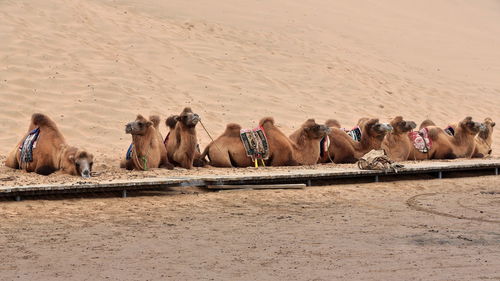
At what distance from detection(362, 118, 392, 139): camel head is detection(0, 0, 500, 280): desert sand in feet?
5.93

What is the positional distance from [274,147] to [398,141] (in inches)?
101

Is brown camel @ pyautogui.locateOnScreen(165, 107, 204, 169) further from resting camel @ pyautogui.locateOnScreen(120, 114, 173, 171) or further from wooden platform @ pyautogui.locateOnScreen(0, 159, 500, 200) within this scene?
wooden platform @ pyautogui.locateOnScreen(0, 159, 500, 200)

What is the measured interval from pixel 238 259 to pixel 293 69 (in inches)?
691

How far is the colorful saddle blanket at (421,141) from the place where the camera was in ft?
49.0

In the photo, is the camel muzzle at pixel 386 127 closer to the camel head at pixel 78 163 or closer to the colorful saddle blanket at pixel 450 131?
the colorful saddle blanket at pixel 450 131

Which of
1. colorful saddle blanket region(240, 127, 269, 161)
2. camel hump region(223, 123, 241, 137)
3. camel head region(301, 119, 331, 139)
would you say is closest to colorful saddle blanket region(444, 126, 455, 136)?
camel head region(301, 119, 331, 139)

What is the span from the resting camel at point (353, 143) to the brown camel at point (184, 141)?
243cm

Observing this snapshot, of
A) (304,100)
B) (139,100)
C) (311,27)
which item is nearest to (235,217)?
(139,100)

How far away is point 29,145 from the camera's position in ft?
36.9

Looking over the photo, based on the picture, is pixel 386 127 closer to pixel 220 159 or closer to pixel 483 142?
pixel 220 159

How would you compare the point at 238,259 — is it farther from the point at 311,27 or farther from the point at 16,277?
the point at 311,27

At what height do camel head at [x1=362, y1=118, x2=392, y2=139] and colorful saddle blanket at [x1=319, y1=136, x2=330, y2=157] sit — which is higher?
camel head at [x1=362, y1=118, x2=392, y2=139]

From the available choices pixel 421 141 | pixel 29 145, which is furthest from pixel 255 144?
pixel 421 141

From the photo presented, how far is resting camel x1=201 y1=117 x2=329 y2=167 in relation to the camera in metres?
12.9
